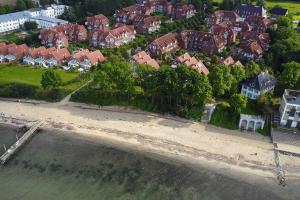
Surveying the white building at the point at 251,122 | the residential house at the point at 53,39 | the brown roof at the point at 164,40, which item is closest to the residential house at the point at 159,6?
the brown roof at the point at 164,40

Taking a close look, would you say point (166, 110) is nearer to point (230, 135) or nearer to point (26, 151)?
point (230, 135)

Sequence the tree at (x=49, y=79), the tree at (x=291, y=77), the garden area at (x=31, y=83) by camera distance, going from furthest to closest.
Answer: the garden area at (x=31, y=83) < the tree at (x=49, y=79) < the tree at (x=291, y=77)

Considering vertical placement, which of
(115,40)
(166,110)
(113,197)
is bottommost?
(113,197)

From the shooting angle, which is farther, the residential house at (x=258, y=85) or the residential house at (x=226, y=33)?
the residential house at (x=226, y=33)

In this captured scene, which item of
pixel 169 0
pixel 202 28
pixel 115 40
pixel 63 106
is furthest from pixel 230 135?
pixel 169 0

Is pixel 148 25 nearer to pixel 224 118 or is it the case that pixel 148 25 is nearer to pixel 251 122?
pixel 224 118

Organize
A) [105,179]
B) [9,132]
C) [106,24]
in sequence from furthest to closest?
[106,24]
[9,132]
[105,179]

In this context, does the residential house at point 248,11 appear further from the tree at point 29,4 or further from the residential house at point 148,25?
the tree at point 29,4
